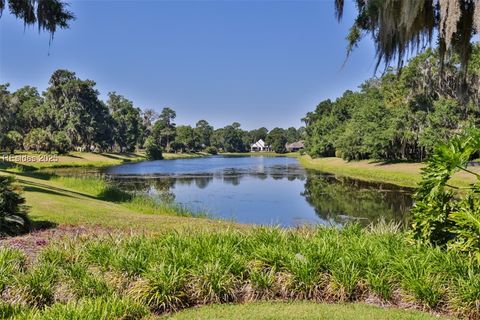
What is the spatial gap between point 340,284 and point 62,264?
4.74 metres

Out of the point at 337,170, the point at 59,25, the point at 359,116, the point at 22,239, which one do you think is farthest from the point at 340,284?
the point at 359,116

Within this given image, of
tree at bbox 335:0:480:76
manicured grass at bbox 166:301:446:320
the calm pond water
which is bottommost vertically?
the calm pond water

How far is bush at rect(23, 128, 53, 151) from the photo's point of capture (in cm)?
7435

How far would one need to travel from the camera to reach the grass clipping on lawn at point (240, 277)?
6.49 m

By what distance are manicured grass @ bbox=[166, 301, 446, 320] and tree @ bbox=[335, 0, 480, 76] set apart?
20.0 ft

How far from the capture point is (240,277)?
719cm

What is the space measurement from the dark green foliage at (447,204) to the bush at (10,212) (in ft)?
30.9

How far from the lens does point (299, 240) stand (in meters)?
8.41

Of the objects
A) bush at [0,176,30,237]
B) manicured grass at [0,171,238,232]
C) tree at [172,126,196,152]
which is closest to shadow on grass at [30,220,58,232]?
bush at [0,176,30,237]

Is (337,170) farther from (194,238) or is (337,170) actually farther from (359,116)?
(194,238)

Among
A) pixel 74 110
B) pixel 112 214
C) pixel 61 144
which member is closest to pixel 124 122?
pixel 74 110

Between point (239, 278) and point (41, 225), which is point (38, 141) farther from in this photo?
point (239, 278)

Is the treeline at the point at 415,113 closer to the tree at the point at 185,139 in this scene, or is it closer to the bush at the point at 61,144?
the bush at the point at 61,144

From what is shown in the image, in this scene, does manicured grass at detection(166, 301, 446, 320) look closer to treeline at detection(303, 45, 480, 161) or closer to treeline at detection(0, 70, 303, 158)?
treeline at detection(303, 45, 480, 161)
